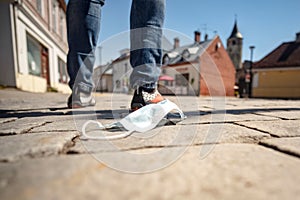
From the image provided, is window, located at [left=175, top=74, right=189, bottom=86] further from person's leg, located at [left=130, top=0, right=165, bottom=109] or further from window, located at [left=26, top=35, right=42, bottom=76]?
person's leg, located at [left=130, top=0, right=165, bottom=109]

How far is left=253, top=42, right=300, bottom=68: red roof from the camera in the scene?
506 inches

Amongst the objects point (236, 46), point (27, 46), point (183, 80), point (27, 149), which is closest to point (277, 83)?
point (183, 80)

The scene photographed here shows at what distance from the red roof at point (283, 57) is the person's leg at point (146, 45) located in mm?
14902

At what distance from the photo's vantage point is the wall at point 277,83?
12.4 metres

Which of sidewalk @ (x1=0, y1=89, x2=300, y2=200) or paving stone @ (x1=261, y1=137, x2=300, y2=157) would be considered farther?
paving stone @ (x1=261, y1=137, x2=300, y2=157)

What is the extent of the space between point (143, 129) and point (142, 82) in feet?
1.65

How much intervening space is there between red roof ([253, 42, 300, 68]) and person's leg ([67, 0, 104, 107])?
1498 cm

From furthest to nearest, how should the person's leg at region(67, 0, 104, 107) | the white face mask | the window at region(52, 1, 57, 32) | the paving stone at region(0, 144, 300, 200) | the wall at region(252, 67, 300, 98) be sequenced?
the wall at region(252, 67, 300, 98) → the window at region(52, 1, 57, 32) → the person's leg at region(67, 0, 104, 107) → the white face mask → the paving stone at region(0, 144, 300, 200)

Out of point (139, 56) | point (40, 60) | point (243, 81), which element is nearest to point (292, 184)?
point (139, 56)

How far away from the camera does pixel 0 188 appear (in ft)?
1.17

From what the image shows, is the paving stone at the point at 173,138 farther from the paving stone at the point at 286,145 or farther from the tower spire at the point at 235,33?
the tower spire at the point at 235,33

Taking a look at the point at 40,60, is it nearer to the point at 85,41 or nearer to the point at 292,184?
the point at 85,41

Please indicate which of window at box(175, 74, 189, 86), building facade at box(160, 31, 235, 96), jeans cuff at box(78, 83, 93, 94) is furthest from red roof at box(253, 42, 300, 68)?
jeans cuff at box(78, 83, 93, 94)

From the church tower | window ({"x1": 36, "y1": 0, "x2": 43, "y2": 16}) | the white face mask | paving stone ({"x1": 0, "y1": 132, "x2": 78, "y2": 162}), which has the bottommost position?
paving stone ({"x1": 0, "y1": 132, "x2": 78, "y2": 162})
